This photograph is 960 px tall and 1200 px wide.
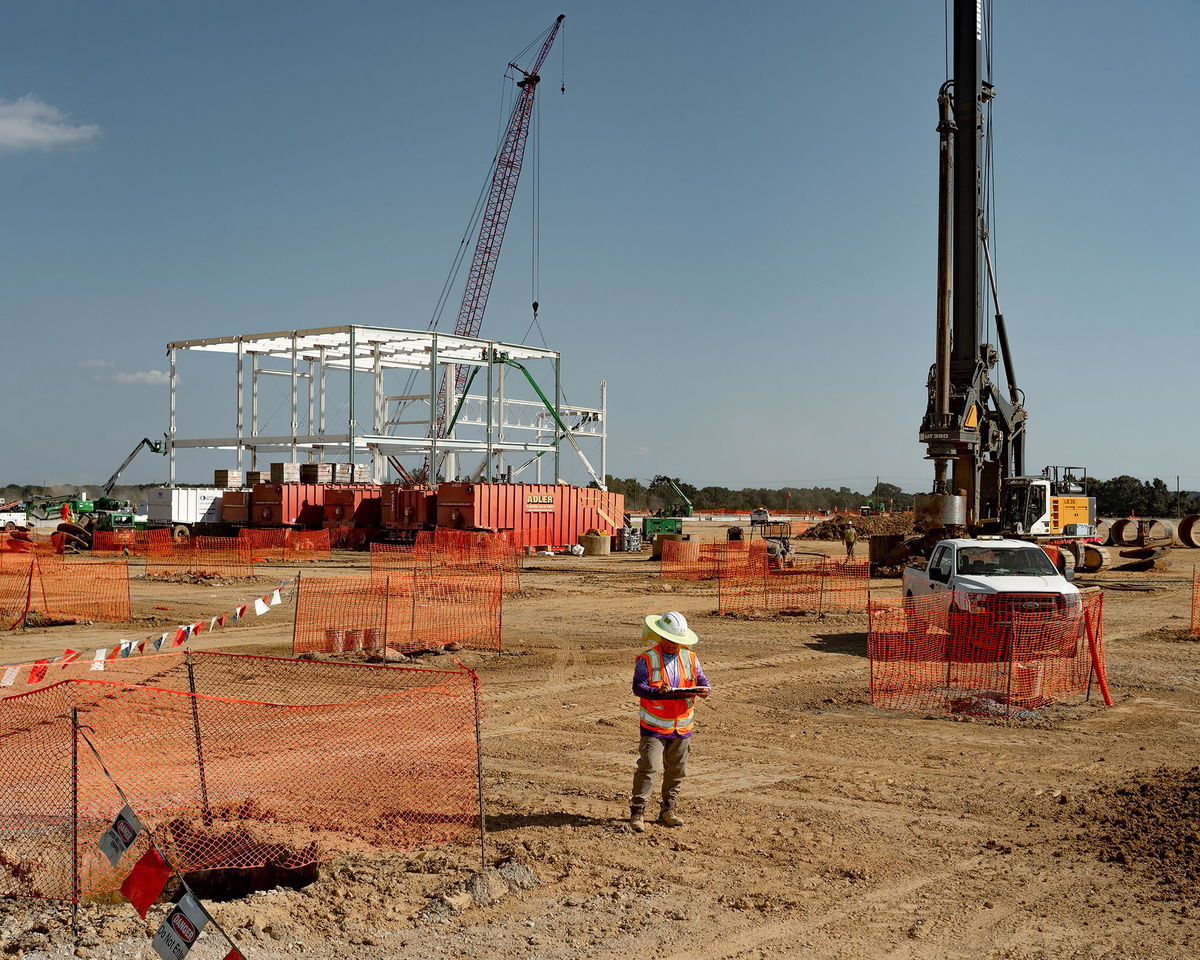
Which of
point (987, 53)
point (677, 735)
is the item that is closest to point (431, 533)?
point (987, 53)

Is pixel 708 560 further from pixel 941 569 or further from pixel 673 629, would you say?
pixel 673 629

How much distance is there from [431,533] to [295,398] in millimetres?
20978

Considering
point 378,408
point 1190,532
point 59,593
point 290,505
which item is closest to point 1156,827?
point 59,593

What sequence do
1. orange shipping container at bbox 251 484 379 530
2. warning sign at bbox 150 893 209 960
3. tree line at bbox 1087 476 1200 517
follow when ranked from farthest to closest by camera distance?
tree line at bbox 1087 476 1200 517
orange shipping container at bbox 251 484 379 530
warning sign at bbox 150 893 209 960

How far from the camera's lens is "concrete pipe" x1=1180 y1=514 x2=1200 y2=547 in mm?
49438

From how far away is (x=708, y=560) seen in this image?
33.2m

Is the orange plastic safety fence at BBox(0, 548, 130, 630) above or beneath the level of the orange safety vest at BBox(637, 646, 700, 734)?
beneath

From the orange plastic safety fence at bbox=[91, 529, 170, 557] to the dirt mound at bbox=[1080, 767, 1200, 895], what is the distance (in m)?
40.5

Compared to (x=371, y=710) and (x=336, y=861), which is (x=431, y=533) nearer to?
(x=371, y=710)

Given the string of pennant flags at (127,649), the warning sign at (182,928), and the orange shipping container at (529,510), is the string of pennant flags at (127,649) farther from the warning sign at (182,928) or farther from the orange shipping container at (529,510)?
the orange shipping container at (529,510)

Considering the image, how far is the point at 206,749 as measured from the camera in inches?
402

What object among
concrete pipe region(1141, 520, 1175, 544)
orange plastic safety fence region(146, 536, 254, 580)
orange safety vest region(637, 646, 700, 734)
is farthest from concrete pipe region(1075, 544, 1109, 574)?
orange safety vest region(637, 646, 700, 734)

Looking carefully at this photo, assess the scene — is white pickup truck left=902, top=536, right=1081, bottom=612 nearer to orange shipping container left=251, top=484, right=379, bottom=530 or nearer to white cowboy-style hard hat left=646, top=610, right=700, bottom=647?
white cowboy-style hard hat left=646, top=610, right=700, bottom=647

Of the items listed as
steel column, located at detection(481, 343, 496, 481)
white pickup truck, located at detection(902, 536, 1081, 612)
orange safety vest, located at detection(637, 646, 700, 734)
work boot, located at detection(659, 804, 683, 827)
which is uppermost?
steel column, located at detection(481, 343, 496, 481)
